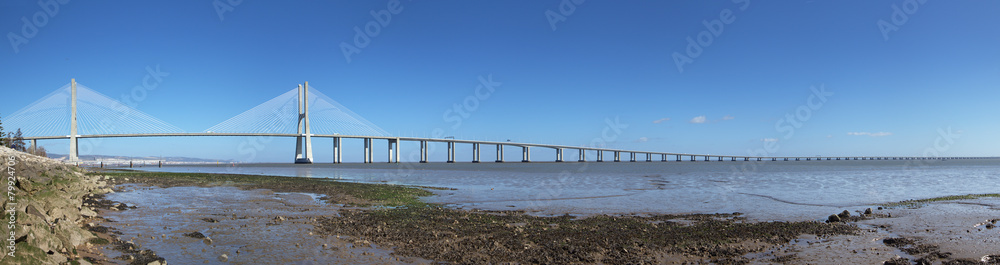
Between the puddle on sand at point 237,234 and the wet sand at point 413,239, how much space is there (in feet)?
0.06

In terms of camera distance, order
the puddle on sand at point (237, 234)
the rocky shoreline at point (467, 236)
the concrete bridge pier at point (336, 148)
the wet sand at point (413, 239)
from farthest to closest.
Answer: the concrete bridge pier at point (336, 148)
the wet sand at point (413, 239)
the puddle on sand at point (237, 234)
the rocky shoreline at point (467, 236)

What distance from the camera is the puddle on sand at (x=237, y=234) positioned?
9383 mm

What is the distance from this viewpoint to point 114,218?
1397 cm

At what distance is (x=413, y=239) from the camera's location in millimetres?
11117

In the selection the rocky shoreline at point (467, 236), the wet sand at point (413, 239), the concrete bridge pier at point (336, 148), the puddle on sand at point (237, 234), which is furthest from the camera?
the concrete bridge pier at point (336, 148)

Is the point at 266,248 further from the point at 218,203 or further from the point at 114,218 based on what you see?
the point at 218,203

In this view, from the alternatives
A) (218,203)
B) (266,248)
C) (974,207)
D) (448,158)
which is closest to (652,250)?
(266,248)

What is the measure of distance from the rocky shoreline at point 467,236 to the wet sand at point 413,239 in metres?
0.03

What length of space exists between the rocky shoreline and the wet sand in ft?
0.10

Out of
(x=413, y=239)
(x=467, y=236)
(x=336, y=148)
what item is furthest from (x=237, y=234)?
(x=336, y=148)

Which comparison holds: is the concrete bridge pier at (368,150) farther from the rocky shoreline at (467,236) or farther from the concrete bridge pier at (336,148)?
the rocky shoreline at (467,236)

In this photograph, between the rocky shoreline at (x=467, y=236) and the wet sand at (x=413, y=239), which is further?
the wet sand at (x=413, y=239)

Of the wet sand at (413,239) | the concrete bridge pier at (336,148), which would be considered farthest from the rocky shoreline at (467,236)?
the concrete bridge pier at (336,148)

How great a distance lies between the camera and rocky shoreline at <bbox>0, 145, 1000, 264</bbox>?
9.23 m
